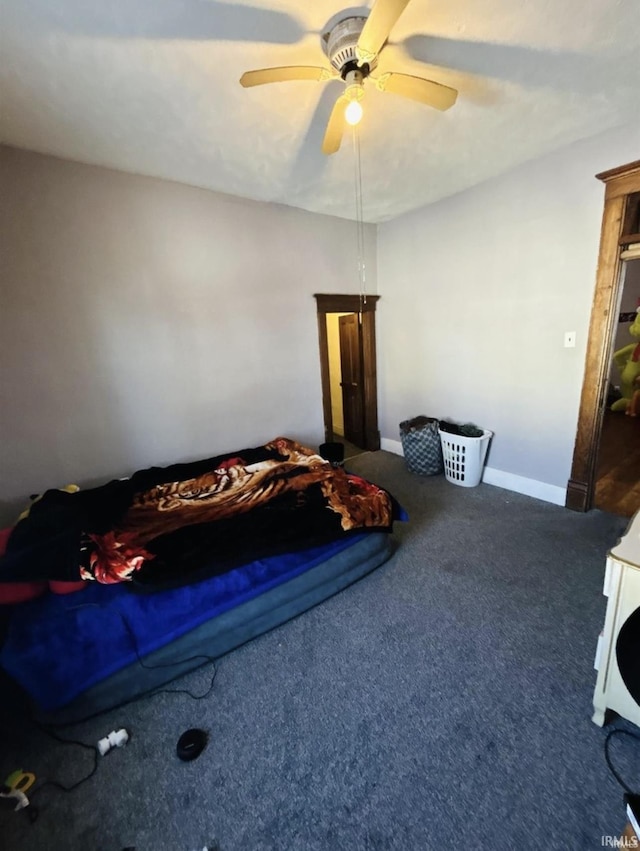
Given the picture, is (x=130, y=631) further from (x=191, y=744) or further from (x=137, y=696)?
(x=191, y=744)

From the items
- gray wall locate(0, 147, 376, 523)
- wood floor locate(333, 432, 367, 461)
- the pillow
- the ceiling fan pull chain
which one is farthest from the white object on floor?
the ceiling fan pull chain

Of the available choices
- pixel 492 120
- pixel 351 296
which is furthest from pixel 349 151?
pixel 351 296

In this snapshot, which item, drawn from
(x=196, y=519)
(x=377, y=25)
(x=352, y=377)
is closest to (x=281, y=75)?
(x=377, y=25)

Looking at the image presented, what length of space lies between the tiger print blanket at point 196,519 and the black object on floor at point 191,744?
1.86ft

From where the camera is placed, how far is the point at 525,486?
2992mm

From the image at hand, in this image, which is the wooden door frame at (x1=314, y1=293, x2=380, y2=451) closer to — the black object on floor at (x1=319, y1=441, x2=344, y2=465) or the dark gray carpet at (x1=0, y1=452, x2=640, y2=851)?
the black object on floor at (x1=319, y1=441, x2=344, y2=465)

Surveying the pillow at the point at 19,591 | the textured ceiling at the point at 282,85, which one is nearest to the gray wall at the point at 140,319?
the textured ceiling at the point at 282,85

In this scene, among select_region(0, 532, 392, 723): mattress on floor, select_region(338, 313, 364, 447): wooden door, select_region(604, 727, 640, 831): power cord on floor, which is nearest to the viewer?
select_region(604, 727, 640, 831): power cord on floor

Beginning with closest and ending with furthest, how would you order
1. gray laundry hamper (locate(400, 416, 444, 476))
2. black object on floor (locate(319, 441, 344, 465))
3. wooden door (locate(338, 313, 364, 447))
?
gray laundry hamper (locate(400, 416, 444, 476)) → black object on floor (locate(319, 441, 344, 465)) → wooden door (locate(338, 313, 364, 447))

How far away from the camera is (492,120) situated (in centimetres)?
201

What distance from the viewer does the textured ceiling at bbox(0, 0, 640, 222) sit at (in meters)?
1.30

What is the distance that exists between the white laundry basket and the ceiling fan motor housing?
2.57m

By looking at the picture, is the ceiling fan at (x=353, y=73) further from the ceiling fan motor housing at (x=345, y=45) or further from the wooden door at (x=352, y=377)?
the wooden door at (x=352, y=377)

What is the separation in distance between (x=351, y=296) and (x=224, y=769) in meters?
3.72
